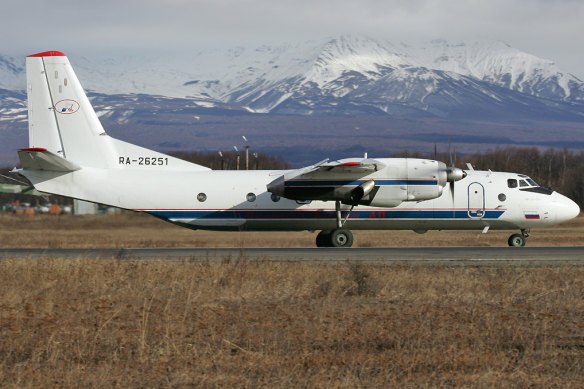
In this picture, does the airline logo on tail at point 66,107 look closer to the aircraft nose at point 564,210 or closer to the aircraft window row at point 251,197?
the aircraft window row at point 251,197

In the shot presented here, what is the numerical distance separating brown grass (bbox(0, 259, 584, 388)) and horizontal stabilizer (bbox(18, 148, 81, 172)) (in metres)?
8.28

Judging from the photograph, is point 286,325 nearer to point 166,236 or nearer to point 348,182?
point 348,182

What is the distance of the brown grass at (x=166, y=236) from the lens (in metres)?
38.1

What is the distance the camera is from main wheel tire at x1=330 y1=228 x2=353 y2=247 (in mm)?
28688

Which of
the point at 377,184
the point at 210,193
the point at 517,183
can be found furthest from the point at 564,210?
the point at 210,193

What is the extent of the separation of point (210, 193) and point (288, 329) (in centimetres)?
1753

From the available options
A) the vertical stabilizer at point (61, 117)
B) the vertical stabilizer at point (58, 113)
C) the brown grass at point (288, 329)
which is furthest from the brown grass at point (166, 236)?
the brown grass at point (288, 329)

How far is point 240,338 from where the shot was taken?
11.5 meters

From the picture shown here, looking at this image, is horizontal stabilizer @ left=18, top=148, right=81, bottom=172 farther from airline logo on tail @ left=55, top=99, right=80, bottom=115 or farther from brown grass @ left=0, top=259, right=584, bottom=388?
brown grass @ left=0, top=259, right=584, bottom=388

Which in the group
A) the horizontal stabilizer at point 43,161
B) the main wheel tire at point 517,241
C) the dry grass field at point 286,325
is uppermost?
the horizontal stabilizer at point 43,161

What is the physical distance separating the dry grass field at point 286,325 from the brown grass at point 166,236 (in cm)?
1758

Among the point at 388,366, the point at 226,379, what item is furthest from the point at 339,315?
the point at 226,379

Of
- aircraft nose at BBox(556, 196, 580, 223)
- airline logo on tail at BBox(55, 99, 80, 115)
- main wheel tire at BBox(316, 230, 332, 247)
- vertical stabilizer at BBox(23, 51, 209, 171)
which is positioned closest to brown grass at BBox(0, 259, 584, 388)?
main wheel tire at BBox(316, 230, 332, 247)

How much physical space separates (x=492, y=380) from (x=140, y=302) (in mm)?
7576
